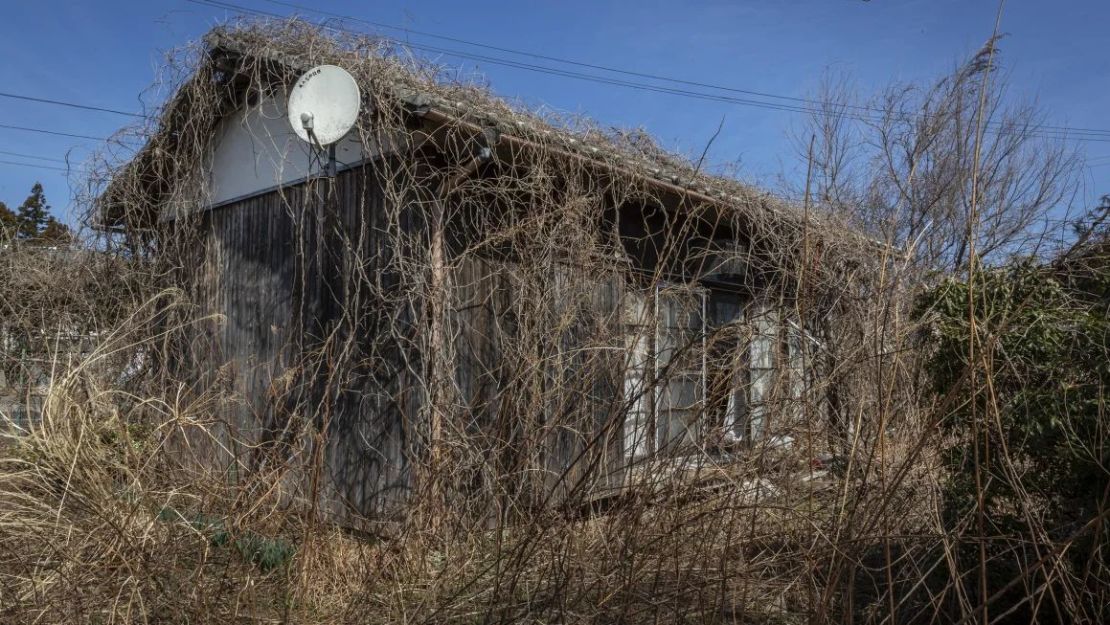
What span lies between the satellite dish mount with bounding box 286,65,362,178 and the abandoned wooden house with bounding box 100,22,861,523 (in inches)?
6.3

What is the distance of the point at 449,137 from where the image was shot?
205 inches

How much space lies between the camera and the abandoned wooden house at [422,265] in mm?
5113

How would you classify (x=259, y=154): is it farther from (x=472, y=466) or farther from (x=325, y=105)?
(x=472, y=466)

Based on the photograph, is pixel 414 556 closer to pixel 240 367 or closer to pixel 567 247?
pixel 567 247

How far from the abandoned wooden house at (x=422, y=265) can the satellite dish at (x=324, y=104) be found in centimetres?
16

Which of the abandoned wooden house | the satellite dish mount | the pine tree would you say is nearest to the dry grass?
the abandoned wooden house

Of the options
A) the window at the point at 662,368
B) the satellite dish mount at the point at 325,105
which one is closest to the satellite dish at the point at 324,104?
the satellite dish mount at the point at 325,105

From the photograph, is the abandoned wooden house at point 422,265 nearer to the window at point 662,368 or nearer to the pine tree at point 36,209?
the window at point 662,368

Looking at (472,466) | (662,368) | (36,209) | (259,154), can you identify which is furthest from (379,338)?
(36,209)

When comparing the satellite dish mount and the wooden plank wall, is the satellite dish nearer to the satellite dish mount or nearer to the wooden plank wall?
the satellite dish mount

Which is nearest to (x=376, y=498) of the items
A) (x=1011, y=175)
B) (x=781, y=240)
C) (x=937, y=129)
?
(x=781, y=240)

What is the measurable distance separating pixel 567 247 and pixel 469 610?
8.99 feet

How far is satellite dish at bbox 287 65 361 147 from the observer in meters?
5.23

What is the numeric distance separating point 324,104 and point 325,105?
1cm
